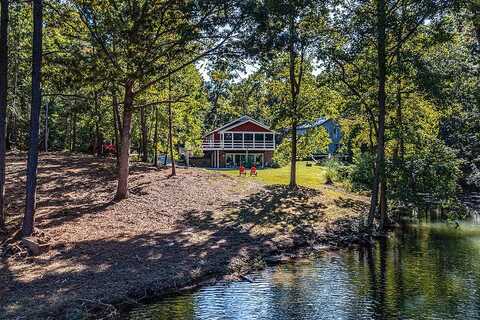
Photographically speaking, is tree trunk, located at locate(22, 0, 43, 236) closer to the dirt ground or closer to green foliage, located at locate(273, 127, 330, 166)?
the dirt ground

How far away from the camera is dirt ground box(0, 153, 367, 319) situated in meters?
12.1

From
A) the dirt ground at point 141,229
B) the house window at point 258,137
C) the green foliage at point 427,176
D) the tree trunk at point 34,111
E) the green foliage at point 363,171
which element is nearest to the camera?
→ the dirt ground at point 141,229

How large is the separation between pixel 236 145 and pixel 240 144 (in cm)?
63

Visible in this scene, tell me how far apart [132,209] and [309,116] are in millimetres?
14276

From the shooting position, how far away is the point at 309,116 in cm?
3023

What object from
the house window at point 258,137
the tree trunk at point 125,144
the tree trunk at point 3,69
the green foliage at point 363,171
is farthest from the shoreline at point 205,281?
the house window at point 258,137

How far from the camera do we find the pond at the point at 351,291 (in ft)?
38.5

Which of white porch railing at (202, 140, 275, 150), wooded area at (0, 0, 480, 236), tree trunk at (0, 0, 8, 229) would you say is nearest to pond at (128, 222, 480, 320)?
wooded area at (0, 0, 480, 236)

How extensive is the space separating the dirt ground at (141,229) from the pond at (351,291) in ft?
4.57

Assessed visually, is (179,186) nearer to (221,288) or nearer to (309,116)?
(309,116)

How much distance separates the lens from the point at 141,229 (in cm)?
1877

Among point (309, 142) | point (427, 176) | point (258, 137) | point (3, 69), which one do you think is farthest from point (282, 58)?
point (258, 137)

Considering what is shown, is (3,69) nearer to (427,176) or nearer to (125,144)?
(125,144)

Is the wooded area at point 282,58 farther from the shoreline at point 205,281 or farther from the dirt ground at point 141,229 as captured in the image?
the shoreline at point 205,281
